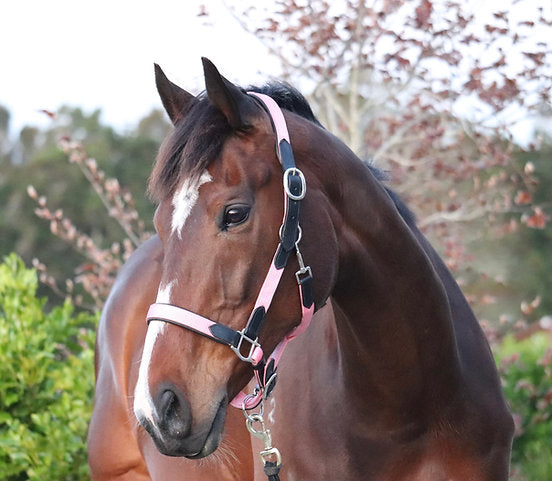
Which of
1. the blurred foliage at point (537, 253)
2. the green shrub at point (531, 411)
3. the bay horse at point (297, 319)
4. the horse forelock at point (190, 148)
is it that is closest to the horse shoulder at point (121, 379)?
the bay horse at point (297, 319)

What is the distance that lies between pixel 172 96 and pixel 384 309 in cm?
93

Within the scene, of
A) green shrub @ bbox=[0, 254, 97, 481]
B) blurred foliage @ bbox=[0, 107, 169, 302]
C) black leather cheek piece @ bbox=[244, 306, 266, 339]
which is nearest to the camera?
black leather cheek piece @ bbox=[244, 306, 266, 339]

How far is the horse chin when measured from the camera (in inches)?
74.0

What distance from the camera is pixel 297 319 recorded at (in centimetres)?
210

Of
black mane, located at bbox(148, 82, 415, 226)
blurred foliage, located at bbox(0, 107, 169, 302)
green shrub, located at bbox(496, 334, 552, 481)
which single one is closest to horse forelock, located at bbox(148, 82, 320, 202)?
black mane, located at bbox(148, 82, 415, 226)

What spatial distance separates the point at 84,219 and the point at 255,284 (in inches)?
536

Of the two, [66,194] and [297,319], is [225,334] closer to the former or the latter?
[297,319]

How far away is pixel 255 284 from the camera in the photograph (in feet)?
6.57

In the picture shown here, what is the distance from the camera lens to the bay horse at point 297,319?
1941 millimetres

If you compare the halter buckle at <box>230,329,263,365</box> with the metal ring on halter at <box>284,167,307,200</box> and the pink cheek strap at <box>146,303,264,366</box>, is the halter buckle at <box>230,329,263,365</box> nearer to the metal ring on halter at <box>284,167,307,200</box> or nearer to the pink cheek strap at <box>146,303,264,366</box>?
the pink cheek strap at <box>146,303,264,366</box>

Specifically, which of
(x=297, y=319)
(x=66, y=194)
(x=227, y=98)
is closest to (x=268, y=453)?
(x=297, y=319)

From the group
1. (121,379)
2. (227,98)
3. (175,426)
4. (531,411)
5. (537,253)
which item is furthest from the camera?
(537,253)

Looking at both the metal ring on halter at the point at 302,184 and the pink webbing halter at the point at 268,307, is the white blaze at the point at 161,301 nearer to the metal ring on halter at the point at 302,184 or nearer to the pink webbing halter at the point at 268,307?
the pink webbing halter at the point at 268,307

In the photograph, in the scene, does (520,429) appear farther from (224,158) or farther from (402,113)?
(224,158)
